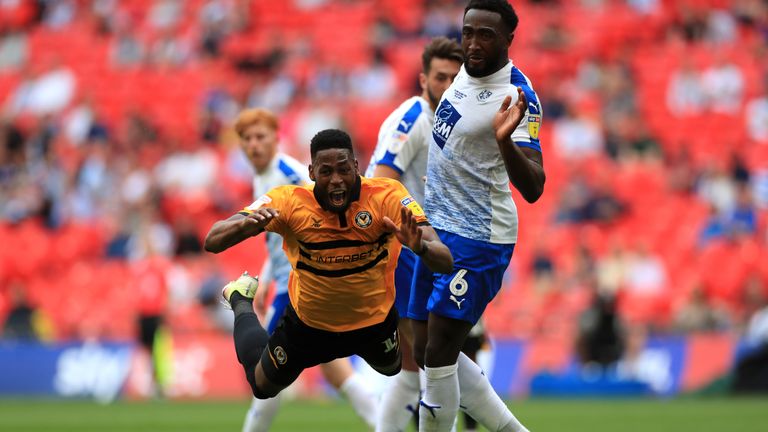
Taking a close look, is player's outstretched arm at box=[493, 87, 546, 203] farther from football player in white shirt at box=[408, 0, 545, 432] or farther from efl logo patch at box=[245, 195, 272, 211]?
efl logo patch at box=[245, 195, 272, 211]

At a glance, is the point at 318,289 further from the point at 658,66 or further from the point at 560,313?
the point at 658,66

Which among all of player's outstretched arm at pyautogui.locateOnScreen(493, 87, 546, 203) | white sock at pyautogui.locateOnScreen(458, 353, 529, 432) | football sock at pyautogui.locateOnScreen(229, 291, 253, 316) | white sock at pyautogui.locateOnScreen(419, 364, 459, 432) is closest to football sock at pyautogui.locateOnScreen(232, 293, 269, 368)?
football sock at pyautogui.locateOnScreen(229, 291, 253, 316)

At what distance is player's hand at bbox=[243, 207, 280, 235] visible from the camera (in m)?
6.67

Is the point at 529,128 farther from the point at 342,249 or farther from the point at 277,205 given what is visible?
the point at 277,205

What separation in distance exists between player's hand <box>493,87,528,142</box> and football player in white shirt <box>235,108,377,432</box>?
2958 mm

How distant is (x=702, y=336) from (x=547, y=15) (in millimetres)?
9236

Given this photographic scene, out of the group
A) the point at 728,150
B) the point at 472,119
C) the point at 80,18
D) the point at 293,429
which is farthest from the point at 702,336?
the point at 80,18

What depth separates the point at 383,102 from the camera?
23.6 metres

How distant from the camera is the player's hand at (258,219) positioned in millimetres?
6668

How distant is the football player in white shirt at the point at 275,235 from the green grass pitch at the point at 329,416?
280 centimetres

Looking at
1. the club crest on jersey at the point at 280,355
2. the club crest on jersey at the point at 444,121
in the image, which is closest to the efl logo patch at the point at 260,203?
the club crest on jersey at the point at 280,355

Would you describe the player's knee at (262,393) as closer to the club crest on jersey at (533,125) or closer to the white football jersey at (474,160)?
the white football jersey at (474,160)

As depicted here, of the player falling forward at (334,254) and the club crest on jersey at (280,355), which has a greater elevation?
the player falling forward at (334,254)

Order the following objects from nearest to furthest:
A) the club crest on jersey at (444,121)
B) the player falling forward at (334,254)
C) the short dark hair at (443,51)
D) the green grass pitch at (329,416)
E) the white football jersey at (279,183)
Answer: the player falling forward at (334,254) < the club crest on jersey at (444,121) < the short dark hair at (443,51) < the white football jersey at (279,183) < the green grass pitch at (329,416)
